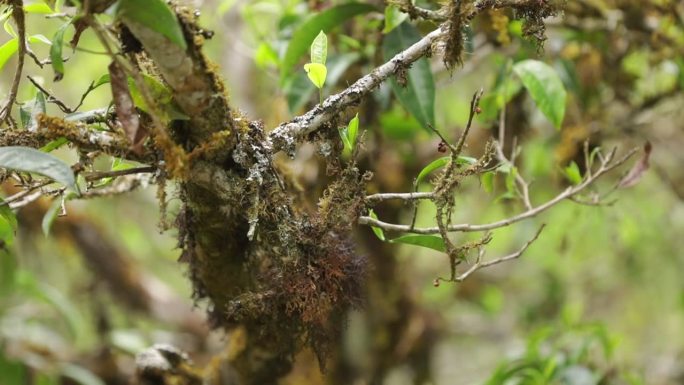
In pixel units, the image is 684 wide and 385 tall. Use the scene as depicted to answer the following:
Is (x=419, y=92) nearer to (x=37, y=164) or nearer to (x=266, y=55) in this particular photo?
(x=266, y=55)

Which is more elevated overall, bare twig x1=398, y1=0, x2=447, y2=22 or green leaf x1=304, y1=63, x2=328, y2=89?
bare twig x1=398, y1=0, x2=447, y2=22

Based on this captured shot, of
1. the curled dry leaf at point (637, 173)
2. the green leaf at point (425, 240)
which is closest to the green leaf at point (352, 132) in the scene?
the green leaf at point (425, 240)

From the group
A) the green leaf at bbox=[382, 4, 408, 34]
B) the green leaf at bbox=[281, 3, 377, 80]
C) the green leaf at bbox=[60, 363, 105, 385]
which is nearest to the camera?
the green leaf at bbox=[382, 4, 408, 34]

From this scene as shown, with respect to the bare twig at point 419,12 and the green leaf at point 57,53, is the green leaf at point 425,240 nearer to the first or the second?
the bare twig at point 419,12

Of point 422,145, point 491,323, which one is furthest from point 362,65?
point 491,323

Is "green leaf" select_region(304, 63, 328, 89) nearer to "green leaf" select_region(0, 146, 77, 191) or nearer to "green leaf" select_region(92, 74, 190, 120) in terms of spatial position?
"green leaf" select_region(92, 74, 190, 120)

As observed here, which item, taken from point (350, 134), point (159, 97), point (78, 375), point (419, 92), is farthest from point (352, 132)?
point (78, 375)

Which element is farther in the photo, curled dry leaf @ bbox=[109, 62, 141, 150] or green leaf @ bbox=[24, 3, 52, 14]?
green leaf @ bbox=[24, 3, 52, 14]

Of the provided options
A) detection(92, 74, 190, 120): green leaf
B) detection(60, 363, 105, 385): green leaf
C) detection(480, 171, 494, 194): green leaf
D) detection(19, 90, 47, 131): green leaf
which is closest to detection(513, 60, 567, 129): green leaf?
detection(480, 171, 494, 194): green leaf
